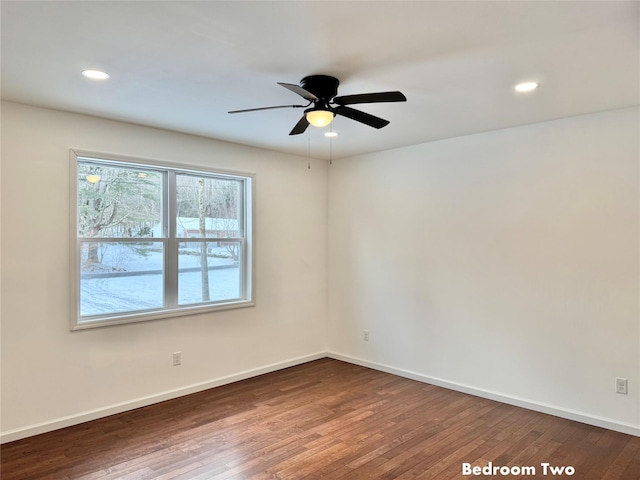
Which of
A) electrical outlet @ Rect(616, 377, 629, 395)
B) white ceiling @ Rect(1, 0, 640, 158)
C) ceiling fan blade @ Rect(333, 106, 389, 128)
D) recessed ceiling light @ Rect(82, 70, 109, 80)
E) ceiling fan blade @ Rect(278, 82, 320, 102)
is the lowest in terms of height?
electrical outlet @ Rect(616, 377, 629, 395)

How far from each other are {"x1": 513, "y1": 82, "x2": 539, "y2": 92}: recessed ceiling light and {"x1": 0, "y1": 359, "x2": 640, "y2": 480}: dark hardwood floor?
2532mm

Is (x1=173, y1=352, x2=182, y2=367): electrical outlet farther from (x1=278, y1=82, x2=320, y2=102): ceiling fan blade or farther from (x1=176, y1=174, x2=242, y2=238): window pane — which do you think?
(x1=278, y1=82, x2=320, y2=102): ceiling fan blade

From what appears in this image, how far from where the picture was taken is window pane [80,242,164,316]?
358cm

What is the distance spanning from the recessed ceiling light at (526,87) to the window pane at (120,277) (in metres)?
3.30

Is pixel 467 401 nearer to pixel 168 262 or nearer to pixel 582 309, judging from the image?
pixel 582 309

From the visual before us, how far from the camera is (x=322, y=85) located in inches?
104

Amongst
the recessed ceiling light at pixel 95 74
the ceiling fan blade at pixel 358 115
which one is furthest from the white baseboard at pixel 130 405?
the ceiling fan blade at pixel 358 115

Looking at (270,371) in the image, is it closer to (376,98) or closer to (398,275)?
(398,275)

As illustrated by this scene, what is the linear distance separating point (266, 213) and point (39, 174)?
222 centimetres

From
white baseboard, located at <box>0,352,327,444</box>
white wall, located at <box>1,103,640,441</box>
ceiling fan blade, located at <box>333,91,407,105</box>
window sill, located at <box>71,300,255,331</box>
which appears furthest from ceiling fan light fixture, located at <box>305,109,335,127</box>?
white baseboard, located at <box>0,352,327,444</box>

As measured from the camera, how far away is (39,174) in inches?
128

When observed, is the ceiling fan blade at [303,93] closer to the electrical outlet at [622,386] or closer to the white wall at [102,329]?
the white wall at [102,329]

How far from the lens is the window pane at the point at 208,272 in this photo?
4211 millimetres

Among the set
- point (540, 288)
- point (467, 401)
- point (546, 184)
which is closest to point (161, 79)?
point (546, 184)
